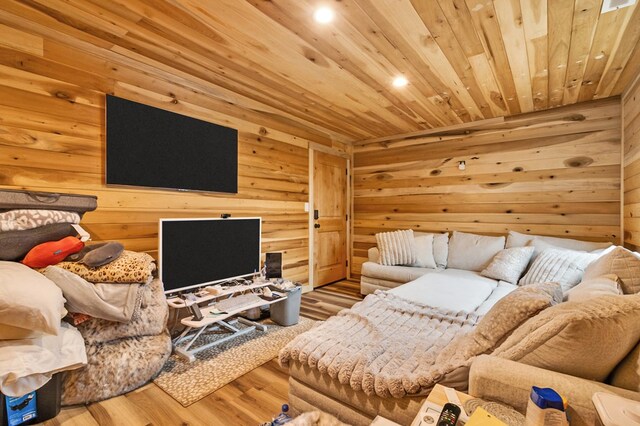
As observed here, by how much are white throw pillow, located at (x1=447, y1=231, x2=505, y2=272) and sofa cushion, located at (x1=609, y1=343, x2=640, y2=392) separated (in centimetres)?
280

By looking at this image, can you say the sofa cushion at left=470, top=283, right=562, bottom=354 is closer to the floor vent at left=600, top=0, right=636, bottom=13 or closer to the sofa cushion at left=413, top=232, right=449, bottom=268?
the floor vent at left=600, top=0, right=636, bottom=13

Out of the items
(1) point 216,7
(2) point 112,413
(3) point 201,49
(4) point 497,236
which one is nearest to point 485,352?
(2) point 112,413

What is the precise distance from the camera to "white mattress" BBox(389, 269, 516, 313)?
7.89 feet

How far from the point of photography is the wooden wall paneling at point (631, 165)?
102 inches

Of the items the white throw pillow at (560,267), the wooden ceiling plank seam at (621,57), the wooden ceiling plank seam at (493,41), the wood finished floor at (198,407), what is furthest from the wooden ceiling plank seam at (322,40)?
the wood finished floor at (198,407)

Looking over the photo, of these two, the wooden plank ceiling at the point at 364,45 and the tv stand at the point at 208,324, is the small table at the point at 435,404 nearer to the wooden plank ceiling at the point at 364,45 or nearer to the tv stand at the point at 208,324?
the tv stand at the point at 208,324

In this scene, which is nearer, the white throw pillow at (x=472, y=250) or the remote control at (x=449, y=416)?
the remote control at (x=449, y=416)

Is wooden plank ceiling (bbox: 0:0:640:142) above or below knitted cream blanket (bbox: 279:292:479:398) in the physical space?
above

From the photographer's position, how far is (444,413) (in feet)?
2.80

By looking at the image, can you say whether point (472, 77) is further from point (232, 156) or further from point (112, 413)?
point (112, 413)

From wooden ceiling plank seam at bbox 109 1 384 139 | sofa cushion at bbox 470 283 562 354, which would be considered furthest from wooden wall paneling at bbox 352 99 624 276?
sofa cushion at bbox 470 283 562 354

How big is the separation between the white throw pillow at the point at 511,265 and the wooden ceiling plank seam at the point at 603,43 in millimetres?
1741

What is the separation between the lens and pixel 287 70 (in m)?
2.58

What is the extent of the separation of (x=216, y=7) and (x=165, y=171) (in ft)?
4.66
